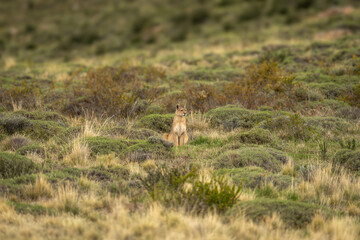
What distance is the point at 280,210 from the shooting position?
17.2ft

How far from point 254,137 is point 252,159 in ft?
5.10

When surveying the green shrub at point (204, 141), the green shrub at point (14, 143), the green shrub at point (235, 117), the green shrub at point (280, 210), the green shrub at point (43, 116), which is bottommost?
the green shrub at point (280, 210)

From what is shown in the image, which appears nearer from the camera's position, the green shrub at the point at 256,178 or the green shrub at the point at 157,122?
the green shrub at the point at 256,178

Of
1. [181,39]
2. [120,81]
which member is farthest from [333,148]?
[181,39]

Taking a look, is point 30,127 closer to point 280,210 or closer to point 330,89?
point 280,210

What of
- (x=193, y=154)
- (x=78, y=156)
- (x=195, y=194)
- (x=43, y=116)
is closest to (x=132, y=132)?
(x=193, y=154)

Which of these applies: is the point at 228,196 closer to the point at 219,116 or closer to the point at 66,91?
the point at 219,116

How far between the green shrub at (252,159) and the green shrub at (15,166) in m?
3.48

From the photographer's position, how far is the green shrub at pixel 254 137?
8.78m

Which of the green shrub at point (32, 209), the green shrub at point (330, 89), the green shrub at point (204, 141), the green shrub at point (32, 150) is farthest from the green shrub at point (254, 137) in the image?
the green shrub at point (330, 89)

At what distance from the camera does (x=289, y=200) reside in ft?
18.3

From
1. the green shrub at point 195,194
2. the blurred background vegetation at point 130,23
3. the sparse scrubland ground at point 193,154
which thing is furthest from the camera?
the blurred background vegetation at point 130,23

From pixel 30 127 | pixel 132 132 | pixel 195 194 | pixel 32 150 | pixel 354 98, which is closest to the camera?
pixel 195 194

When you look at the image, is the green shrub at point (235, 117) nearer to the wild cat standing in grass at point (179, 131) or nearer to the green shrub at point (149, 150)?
the wild cat standing in grass at point (179, 131)
